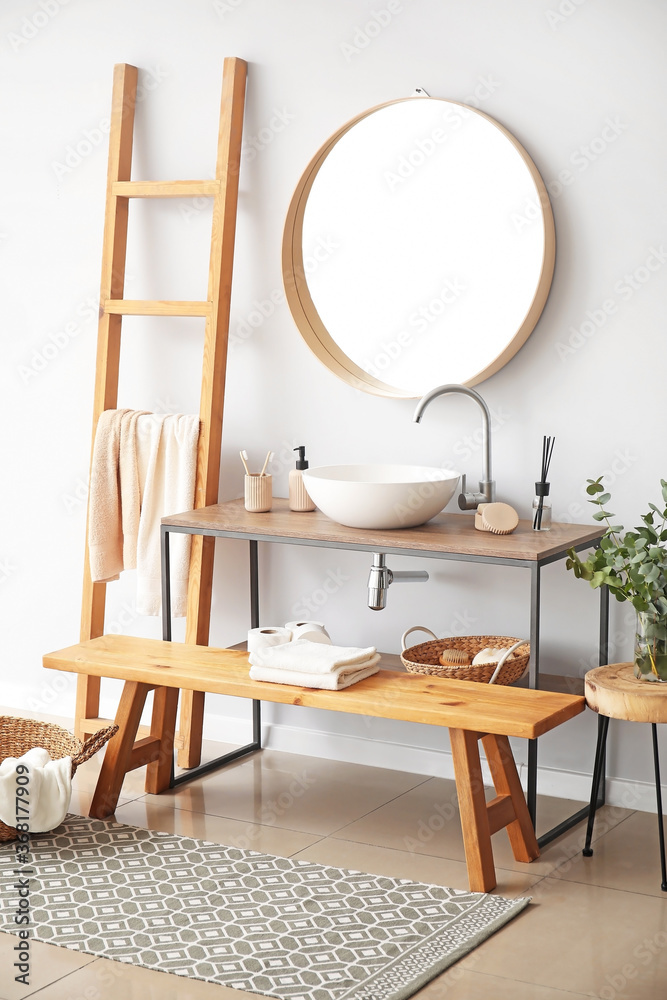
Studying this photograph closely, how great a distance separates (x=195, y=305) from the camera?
3.29 m

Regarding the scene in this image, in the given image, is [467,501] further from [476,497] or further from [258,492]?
[258,492]

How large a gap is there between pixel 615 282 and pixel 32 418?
1998 mm

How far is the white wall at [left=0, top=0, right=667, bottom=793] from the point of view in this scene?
2.83 meters

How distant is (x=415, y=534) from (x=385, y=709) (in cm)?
51

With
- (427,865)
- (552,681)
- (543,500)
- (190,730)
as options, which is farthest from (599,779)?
(190,730)

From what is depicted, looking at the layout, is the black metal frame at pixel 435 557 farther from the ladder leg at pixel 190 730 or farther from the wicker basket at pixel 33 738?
the wicker basket at pixel 33 738

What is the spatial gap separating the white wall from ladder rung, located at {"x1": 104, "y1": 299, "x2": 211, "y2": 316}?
0.14 meters

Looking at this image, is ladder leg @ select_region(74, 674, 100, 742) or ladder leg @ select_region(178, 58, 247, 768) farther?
ladder leg @ select_region(74, 674, 100, 742)

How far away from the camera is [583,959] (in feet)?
7.06

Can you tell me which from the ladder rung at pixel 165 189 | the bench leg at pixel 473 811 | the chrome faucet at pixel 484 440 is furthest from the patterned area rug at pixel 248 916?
the ladder rung at pixel 165 189

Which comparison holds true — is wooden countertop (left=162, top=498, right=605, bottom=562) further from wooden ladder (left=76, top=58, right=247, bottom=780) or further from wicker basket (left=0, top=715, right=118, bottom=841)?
wicker basket (left=0, top=715, right=118, bottom=841)

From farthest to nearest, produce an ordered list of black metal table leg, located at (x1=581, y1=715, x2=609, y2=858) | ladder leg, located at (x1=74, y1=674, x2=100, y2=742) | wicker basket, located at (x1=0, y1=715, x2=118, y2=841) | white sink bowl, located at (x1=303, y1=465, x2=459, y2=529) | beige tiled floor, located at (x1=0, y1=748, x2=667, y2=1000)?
ladder leg, located at (x1=74, y1=674, x2=100, y2=742)
wicker basket, located at (x1=0, y1=715, x2=118, y2=841)
white sink bowl, located at (x1=303, y1=465, x2=459, y2=529)
black metal table leg, located at (x1=581, y1=715, x2=609, y2=858)
beige tiled floor, located at (x1=0, y1=748, x2=667, y2=1000)

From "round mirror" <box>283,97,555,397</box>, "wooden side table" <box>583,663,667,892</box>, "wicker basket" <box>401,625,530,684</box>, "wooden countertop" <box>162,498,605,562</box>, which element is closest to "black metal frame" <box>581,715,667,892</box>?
"wooden side table" <box>583,663,667,892</box>

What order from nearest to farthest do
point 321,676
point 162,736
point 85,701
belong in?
point 321,676
point 162,736
point 85,701
